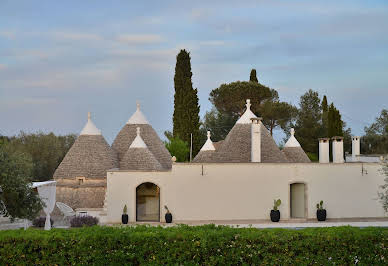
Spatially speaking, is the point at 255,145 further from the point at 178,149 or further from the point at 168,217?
the point at 178,149

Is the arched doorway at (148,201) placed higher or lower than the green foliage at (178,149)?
lower

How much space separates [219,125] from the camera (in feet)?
204

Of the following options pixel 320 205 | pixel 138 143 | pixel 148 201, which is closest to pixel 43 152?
pixel 138 143

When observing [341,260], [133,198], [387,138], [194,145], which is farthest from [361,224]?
[387,138]

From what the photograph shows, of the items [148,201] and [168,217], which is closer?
[168,217]

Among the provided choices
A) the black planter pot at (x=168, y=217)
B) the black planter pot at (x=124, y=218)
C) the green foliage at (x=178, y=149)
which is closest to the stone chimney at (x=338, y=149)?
the black planter pot at (x=168, y=217)

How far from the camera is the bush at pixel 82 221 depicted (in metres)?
24.6

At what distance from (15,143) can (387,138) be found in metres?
38.1

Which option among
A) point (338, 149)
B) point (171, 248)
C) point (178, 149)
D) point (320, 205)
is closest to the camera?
point (171, 248)

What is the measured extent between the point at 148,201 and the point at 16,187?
38.4 ft

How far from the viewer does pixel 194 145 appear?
4784 centimetres

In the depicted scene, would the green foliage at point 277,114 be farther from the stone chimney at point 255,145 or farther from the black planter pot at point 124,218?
the black planter pot at point 124,218

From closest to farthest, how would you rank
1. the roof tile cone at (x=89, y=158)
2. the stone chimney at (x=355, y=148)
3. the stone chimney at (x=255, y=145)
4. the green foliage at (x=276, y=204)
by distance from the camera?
the green foliage at (x=276, y=204) < the stone chimney at (x=255, y=145) < the roof tile cone at (x=89, y=158) < the stone chimney at (x=355, y=148)

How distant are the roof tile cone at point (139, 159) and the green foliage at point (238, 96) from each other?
101ft
